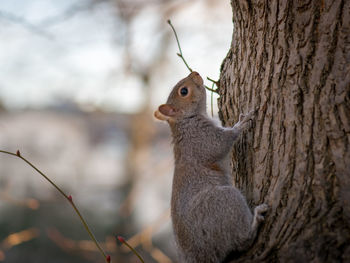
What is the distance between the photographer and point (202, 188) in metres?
2.64

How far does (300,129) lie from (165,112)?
149cm

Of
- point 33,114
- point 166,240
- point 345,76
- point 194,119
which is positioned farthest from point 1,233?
point 345,76

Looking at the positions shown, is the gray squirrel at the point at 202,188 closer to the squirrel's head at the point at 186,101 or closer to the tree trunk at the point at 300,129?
the squirrel's head at the point at 186,101

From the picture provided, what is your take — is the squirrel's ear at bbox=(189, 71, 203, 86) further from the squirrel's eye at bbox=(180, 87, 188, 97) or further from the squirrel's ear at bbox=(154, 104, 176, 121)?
the squirrel's ear at bbox=(154, 104, 176, 121)

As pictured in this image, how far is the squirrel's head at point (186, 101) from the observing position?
341cm

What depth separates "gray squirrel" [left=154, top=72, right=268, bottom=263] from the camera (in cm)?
233

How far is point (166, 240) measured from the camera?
35.3 ft

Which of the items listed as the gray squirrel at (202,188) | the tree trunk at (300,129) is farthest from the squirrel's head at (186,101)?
the tree trunk at (300,129)

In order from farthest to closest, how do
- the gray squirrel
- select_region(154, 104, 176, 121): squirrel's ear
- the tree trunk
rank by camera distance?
1. select_region(154, 104, 176, 121): squirrel's ear
2. the gray squirrel
3. the tree trunk

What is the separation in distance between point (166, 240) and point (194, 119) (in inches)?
316

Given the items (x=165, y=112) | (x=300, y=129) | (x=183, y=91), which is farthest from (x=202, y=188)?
(x=183, y=91)

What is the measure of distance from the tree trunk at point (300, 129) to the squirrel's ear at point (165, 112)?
1072mm

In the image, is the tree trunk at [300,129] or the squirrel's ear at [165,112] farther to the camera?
the squirrel's ear at [165,112]

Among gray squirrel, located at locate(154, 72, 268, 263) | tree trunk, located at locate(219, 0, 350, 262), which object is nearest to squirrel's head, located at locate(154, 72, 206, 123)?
gray squirrel, located at locate(154, 72, 268, 263)
